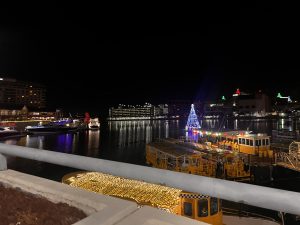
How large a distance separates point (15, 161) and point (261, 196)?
4843 centimetres

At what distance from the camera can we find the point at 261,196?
2.48m

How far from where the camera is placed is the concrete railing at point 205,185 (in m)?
2.40

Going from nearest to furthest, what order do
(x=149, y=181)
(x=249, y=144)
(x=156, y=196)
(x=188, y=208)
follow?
1. (x=149, y=181)
2. (x=156, y=196)
3. (x=188, y=208)
4. (x=249, y=144)

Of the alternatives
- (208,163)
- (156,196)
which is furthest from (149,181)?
(208,163)

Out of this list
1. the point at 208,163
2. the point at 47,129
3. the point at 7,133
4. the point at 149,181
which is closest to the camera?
the point at 149,181

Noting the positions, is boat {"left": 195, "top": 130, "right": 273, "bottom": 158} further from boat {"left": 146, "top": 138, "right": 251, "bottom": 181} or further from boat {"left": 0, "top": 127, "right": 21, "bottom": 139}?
boat {"left": 0, "top": 127, "right": 21, "bottom": 139}

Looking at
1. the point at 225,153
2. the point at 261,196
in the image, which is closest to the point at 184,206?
the point at 261,196

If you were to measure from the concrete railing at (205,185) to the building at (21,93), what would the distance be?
163436 millimetres

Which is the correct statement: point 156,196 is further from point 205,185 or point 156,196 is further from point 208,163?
point 208,163

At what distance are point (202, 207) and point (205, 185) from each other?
11.2m

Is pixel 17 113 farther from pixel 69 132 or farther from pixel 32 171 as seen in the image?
pixel 32 171

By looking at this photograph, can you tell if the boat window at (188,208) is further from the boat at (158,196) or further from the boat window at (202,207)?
the boat window at (202,207)

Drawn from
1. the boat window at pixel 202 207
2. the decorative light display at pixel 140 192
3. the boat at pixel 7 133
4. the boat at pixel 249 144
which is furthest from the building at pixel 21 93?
the decorative light display at pixel 140 192

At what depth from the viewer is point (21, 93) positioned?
177 meters
